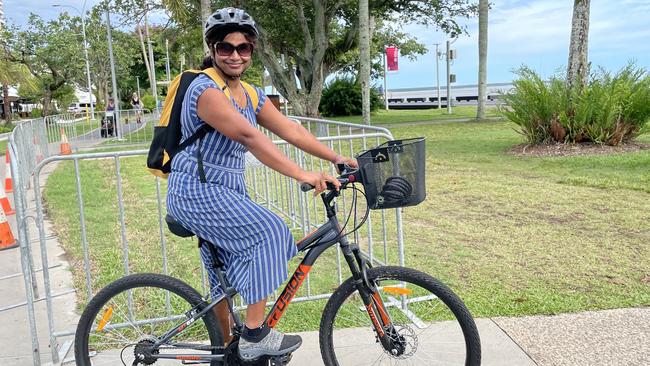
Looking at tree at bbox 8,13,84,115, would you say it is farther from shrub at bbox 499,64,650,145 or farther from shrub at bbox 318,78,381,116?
shrub at bbox 499,64,650,145

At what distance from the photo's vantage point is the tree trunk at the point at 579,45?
12758 millimetres

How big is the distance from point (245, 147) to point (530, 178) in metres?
8.01

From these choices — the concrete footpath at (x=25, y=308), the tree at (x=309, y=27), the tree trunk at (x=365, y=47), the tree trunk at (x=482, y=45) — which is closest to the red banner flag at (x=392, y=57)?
the tree at (x=309, y=27)

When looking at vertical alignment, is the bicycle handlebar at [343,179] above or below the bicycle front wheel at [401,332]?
above

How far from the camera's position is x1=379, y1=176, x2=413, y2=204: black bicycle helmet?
259 cm

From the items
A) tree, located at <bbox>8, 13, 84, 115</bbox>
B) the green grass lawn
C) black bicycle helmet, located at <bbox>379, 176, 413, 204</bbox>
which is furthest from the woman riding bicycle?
tree, located at <bbox>8, 13, 84, 115</bbox>

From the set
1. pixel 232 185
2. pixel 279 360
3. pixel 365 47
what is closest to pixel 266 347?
pixel 279 360

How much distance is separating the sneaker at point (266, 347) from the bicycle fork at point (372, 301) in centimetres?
41

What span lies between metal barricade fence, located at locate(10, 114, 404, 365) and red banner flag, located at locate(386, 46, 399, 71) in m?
25.5

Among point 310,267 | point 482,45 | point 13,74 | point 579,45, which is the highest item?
point 13,74

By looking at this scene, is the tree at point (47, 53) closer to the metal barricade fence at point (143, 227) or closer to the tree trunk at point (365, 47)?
the tree trunk at point (365, 47)

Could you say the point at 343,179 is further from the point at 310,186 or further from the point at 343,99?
the point at 343,99

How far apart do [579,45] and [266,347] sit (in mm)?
12366

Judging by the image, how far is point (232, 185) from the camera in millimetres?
2707
